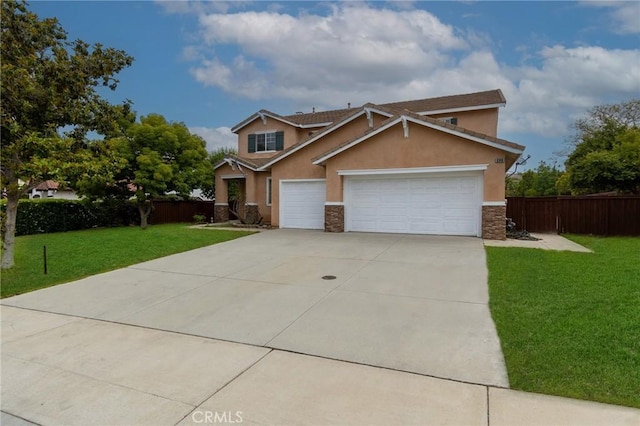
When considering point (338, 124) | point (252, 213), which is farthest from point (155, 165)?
point (338, 124)

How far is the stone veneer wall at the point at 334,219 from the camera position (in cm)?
1508

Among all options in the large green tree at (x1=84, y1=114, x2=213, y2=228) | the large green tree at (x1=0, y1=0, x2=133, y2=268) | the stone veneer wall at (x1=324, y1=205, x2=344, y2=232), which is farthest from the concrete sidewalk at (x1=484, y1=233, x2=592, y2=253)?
the large green tree at (x1=84, y1=114, x2=213, y2=228)

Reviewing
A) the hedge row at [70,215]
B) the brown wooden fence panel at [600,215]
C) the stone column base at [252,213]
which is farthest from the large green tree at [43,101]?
the brown wooden fence panel at [600,215]

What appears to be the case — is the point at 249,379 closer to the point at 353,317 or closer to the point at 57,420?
the point at 57,420

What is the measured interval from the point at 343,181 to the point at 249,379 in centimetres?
1213

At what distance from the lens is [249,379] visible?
12.1ft

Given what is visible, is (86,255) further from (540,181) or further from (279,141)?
(540,181)

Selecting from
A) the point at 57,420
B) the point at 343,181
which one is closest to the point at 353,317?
the point at 57,420

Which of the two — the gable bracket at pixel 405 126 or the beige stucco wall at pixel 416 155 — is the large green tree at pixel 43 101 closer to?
the beige stucco wall at pixel 416 155

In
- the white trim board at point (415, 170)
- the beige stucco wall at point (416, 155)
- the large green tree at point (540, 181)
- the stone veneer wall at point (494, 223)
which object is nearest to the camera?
the stone veneer wall at point (494, 223)

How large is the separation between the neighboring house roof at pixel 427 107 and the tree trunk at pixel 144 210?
7.01m

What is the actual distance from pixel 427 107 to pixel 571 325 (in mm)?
16735

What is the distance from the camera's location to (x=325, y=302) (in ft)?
20.1

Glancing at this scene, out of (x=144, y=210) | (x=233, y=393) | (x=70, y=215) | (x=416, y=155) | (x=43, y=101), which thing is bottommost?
(x=233, y=393)
